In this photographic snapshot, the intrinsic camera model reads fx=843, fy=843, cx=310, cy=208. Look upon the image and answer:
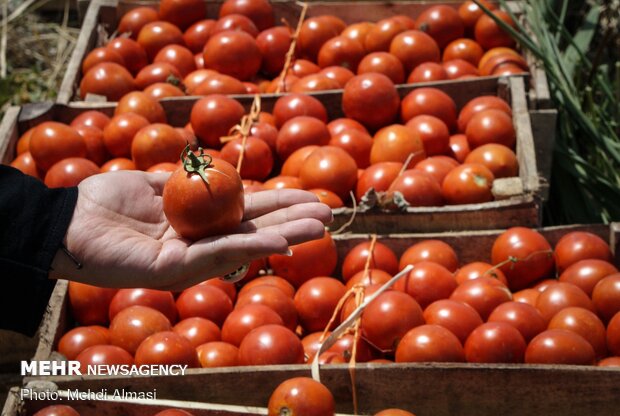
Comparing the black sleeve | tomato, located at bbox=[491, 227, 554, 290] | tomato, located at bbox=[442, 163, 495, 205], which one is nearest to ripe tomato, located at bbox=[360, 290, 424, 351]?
tomato, located at bbox=[491, 227, 554, 290]

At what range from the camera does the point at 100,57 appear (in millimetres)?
4648

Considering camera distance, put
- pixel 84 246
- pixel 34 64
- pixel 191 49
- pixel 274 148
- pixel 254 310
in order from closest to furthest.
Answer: pixel 84 246 → pixel 254 310 → pixel 274 148 → pixel 191 49 → pixel 34 64

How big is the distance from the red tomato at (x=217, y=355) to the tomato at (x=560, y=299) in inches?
44.8

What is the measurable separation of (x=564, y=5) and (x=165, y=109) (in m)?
2.22

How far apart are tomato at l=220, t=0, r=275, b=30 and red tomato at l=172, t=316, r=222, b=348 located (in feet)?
8.14

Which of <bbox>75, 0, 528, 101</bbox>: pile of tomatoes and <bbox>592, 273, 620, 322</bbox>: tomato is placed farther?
<bbox>75, 0, 528, 101</bbox>: pile of tomatoes

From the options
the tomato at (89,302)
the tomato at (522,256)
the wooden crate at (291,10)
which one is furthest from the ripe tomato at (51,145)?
the tomato at (522,256)

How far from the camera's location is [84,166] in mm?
3762

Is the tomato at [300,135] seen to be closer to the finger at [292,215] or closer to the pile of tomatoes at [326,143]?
the pile of tomatoes at [326,143]

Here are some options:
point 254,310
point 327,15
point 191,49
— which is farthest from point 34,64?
point 254,310

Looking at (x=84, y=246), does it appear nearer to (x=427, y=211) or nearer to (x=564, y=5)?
(x=427, y=211)

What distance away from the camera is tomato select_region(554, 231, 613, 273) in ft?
11.0

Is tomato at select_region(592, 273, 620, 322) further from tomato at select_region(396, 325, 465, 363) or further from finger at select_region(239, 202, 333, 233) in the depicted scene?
finger at select_region(239, 202, 333, 233)

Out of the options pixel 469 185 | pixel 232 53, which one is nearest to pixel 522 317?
pixel 469 185
